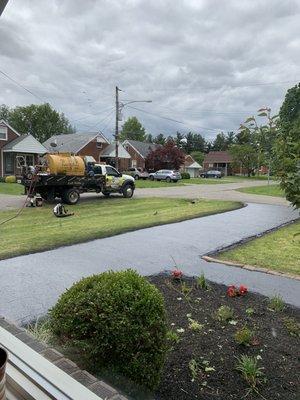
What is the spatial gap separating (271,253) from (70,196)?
11547 mm

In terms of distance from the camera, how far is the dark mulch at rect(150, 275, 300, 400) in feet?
9.12

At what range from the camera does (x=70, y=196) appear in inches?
680

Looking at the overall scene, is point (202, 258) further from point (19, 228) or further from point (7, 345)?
point (19, 228)

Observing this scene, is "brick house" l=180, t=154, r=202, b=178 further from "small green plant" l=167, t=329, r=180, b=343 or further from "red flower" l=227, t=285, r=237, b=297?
"small green plant" l=167, t=329, r=180, b=343

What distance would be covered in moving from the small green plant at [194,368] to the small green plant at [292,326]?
117 centimetres

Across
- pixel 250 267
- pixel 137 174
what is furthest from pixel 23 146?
pixel 250 267

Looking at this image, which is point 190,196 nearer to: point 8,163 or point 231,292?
point 231,292

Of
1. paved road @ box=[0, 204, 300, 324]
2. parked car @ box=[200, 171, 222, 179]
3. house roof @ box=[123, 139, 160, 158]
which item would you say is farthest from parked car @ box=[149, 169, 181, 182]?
paved road @ box=[0, 204, 300, 324]

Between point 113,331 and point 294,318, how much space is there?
94.2 inches

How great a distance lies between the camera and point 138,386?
2.58 m

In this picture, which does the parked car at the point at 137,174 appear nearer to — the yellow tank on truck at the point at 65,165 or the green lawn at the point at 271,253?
the yellow tank on truck at the point at 65,165

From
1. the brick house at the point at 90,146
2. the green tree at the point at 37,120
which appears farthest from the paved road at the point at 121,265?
the green tree at the point at 37,120

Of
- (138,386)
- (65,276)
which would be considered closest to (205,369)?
(138,386)

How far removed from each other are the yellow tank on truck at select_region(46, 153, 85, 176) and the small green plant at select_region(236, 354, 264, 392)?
50.1 ft
